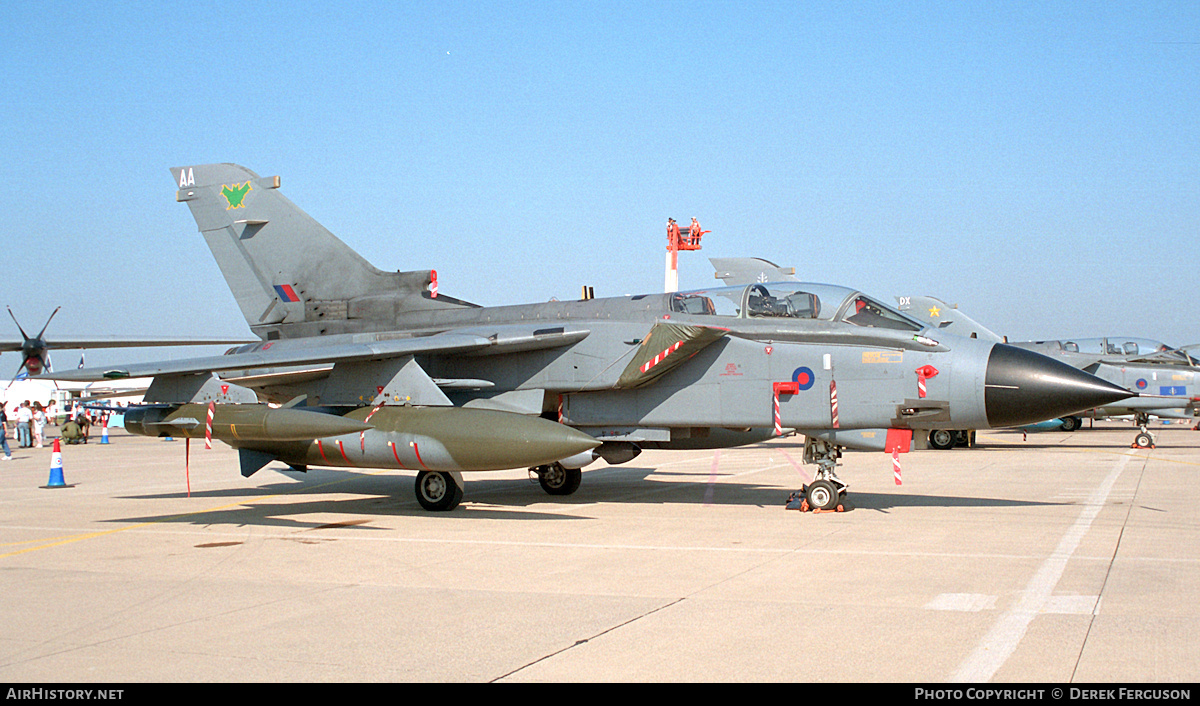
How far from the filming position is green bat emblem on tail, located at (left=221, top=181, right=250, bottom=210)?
1431cm

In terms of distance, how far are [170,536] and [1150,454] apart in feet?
68.9

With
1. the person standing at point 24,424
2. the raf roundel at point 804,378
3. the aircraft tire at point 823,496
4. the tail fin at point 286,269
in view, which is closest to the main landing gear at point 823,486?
the aircraft tire at point 823,496

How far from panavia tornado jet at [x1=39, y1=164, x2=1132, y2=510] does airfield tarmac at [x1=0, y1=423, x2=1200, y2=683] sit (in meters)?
0.89

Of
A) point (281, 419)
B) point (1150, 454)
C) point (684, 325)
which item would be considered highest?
point (684, 325)

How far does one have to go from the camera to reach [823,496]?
1104cm

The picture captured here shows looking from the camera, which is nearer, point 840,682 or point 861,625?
point 840,682

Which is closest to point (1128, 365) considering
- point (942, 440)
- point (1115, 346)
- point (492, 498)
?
point (1115, 346)

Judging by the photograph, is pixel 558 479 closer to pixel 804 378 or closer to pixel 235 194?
pixel 804 378

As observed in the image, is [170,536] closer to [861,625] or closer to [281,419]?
[281,419]

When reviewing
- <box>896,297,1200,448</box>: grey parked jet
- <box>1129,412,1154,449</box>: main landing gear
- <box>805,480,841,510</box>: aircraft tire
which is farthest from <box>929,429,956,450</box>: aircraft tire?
<box>805,480,841,510</box>: aircraft tire

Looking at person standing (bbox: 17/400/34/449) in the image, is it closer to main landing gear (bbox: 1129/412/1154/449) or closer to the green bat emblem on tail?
the green bat emblem on tail

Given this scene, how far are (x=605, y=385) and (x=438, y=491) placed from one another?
8.49 feet

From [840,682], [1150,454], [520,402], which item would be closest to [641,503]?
[520,402]
